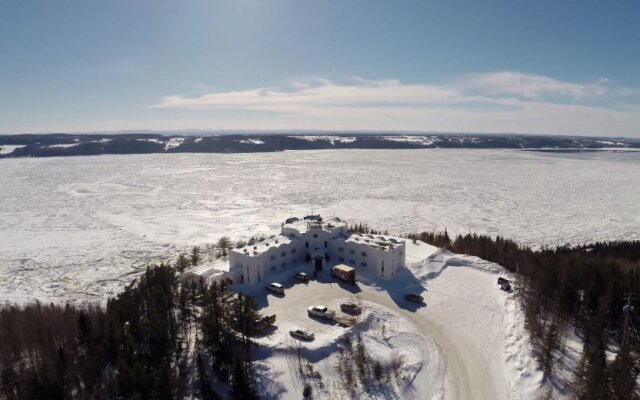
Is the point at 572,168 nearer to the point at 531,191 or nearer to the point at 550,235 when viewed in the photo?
the point at 531,191

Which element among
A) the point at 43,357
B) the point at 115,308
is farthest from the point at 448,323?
the point at 43,357

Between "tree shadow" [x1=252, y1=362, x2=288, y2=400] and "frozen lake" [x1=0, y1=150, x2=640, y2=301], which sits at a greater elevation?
"frozen lake" [x1=0, y1=150, x2=640, y2=301]

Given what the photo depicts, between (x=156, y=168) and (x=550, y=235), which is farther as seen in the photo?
(x=156, y=168)

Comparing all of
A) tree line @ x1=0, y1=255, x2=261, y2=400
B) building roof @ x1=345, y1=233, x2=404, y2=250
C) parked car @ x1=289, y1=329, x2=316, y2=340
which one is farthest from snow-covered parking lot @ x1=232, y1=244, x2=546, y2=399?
building roof @ x1=345, y1=233, x2=404, y2=250

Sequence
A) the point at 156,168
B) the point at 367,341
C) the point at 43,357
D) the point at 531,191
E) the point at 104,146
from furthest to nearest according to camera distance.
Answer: the point at 104,146
the point at 156,168
the point at 531,191
the point at 367,341
the point at 43,357

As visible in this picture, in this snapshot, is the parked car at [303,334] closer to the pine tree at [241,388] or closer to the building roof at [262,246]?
the pine tree at [241,388]

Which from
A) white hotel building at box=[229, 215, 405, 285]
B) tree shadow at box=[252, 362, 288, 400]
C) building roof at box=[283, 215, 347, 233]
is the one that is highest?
building roof at box=[283, 215, 347, 233]

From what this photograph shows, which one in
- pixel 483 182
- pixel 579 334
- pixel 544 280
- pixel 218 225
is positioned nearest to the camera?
pixel 579 334

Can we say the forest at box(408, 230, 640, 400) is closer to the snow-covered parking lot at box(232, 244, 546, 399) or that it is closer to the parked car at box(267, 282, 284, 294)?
the snow-covered parking lot at box(232, 244, 546, 399)
